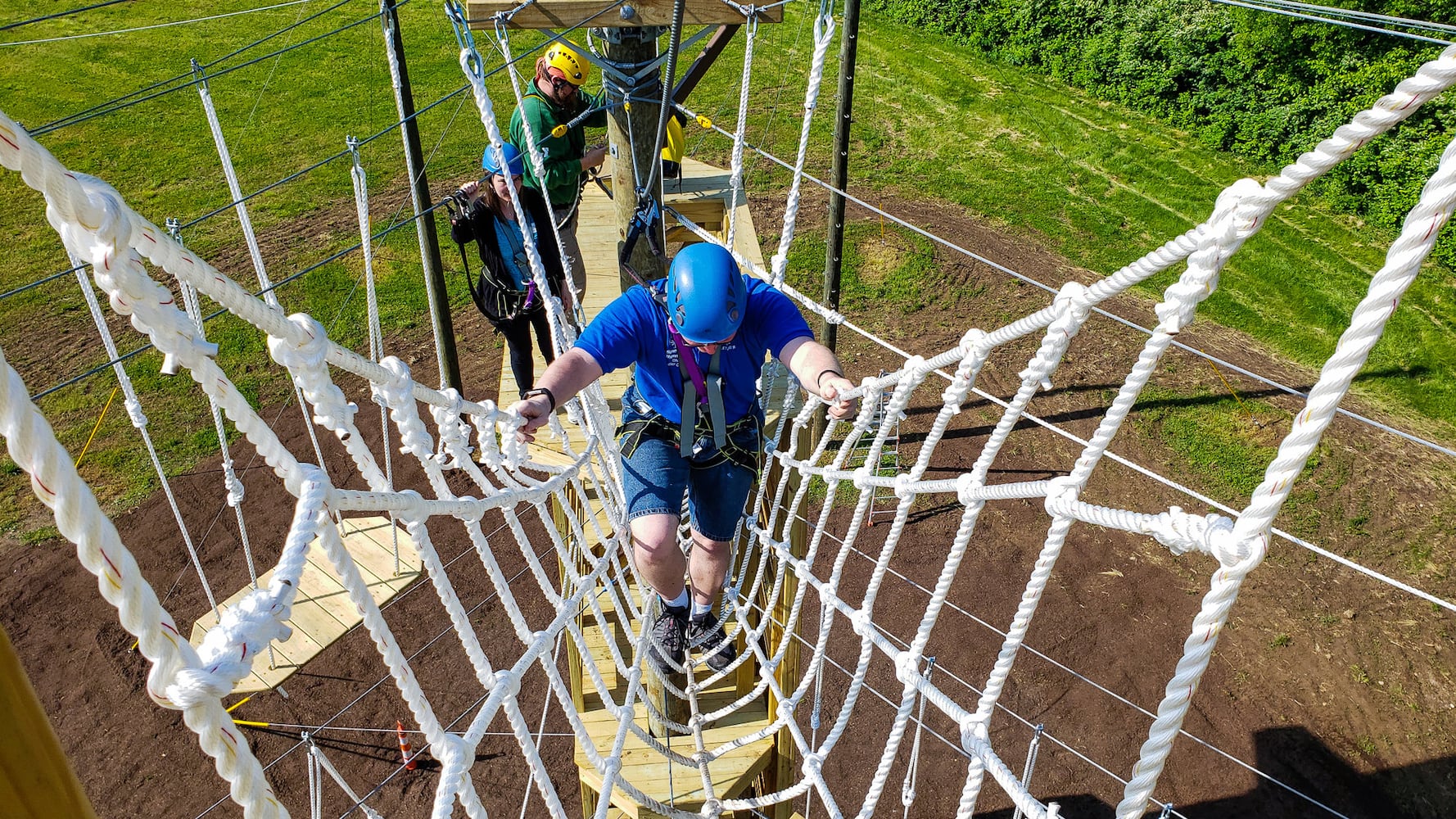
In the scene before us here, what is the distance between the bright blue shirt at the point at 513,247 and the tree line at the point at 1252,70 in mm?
6975

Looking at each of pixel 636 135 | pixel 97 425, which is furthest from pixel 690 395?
pixel 97 425

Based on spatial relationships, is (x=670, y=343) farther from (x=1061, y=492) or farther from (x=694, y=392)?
(x=1061, y=492)

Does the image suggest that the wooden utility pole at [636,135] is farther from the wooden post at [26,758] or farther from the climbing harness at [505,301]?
the wooden post at [26,758]

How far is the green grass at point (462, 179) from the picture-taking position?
20.2 ft

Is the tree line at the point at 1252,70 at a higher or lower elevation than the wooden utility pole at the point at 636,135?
higher

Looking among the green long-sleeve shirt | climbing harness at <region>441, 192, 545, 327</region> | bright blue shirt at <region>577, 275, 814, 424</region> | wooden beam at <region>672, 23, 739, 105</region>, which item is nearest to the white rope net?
bright blue shirt at <region>577, 275, 814, 424</region>

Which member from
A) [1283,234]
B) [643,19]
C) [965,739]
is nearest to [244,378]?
[643,19]

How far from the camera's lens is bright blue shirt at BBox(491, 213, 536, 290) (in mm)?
3609

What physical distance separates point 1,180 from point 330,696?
7.32 metres

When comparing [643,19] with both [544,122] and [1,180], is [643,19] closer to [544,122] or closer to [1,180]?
→ [544,122]

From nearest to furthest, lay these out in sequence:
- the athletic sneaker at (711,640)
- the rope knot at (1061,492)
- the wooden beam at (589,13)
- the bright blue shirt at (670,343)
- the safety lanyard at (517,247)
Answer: the rope knot at (1061,492), the bright blue shirt at (670,343), the wooden beam at (589,13), the athletic sneaker at (711,640), the safety lanyard at (517,247)

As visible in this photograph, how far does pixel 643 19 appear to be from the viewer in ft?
8.60

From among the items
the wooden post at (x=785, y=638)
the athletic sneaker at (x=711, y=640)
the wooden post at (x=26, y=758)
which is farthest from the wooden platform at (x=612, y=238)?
the wooden post at (x=26, y=758)

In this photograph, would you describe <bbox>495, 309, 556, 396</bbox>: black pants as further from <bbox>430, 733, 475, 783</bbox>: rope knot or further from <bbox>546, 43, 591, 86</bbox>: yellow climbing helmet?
<bbox>430, 733, 475, 783</bbox>: rope knot
